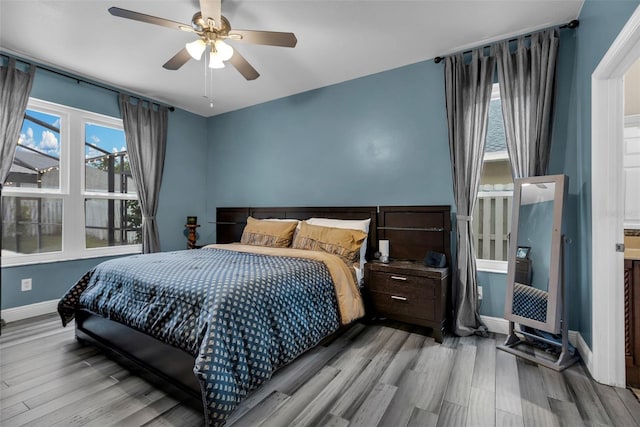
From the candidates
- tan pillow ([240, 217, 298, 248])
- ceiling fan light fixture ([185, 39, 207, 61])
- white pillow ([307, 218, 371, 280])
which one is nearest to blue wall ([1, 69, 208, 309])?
tan pillow ([240, 217, 298, 248])

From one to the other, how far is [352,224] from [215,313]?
77.7 inches

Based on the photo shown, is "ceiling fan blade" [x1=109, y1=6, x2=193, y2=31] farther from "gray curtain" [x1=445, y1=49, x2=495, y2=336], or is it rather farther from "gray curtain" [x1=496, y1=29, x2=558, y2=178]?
"gray curtain" [x1=496, y1=29, x2=558, y2=178]

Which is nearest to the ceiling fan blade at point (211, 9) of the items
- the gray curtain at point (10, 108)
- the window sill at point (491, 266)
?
the gray curtain at point (10, 108)

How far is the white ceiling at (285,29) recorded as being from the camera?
2.39 m

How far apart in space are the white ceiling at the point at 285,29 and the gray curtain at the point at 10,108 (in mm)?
230

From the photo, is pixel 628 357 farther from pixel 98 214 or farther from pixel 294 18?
pixel 98 214

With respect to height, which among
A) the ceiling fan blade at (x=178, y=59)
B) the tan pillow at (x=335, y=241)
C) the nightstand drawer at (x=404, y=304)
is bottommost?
the nightstand drawer at (x=404, y=304)

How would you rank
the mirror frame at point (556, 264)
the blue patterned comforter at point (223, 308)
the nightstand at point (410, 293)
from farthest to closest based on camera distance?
the nightstand at point (410, 293) < the mirror frame at point (556, 264) < the blue patterned comforter at point (223, 308)

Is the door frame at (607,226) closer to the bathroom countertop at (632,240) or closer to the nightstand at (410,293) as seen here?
the bathroom countertop at (632,240)

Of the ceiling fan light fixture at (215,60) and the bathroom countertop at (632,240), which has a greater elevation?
the ceiling fan light fixture at (215,60)

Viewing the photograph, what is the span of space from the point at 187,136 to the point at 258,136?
1207 mm

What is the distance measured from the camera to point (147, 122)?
4.18 metres

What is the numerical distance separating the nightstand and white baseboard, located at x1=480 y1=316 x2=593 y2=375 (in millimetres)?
411

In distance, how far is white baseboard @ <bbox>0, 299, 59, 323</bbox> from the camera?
3075 mm
